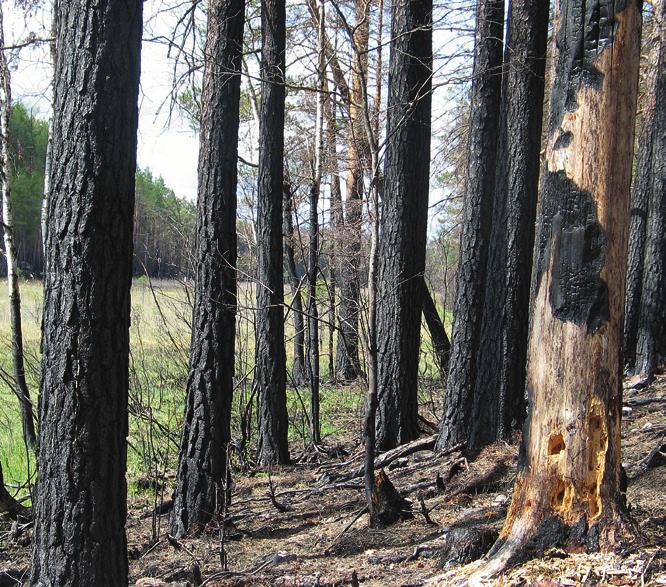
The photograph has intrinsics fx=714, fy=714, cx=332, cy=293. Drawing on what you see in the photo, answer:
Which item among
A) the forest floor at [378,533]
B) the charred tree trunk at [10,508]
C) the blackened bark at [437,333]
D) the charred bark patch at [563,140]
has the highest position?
the charred bark patch at [563,140]

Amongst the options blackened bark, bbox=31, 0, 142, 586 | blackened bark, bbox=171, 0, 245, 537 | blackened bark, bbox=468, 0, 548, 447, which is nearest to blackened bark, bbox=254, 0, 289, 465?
blackened bark, bbox=171, 0, 245, 537

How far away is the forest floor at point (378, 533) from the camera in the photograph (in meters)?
3.59

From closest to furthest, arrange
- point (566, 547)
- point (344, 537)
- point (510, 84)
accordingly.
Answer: point (566, 547), point (344, 537), point (510, 84)

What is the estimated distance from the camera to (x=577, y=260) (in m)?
3.72

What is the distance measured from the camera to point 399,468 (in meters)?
7.97

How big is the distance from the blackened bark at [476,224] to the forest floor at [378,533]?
24.8 inches

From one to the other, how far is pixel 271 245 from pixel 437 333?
3632mm

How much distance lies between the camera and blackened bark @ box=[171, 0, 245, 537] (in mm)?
6738

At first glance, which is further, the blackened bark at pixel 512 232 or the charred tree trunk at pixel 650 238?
the charred tree trunk at pixel 650 238

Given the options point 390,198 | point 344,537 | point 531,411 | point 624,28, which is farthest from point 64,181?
point 390,198

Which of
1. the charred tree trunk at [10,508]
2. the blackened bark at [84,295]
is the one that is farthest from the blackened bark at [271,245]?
the blackened bark at [84,295]

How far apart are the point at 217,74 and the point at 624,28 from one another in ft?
13.8

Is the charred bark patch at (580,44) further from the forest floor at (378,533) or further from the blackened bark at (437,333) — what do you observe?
the blackened bark at (437,333)

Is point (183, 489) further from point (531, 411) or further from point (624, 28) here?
point (624, 28)
